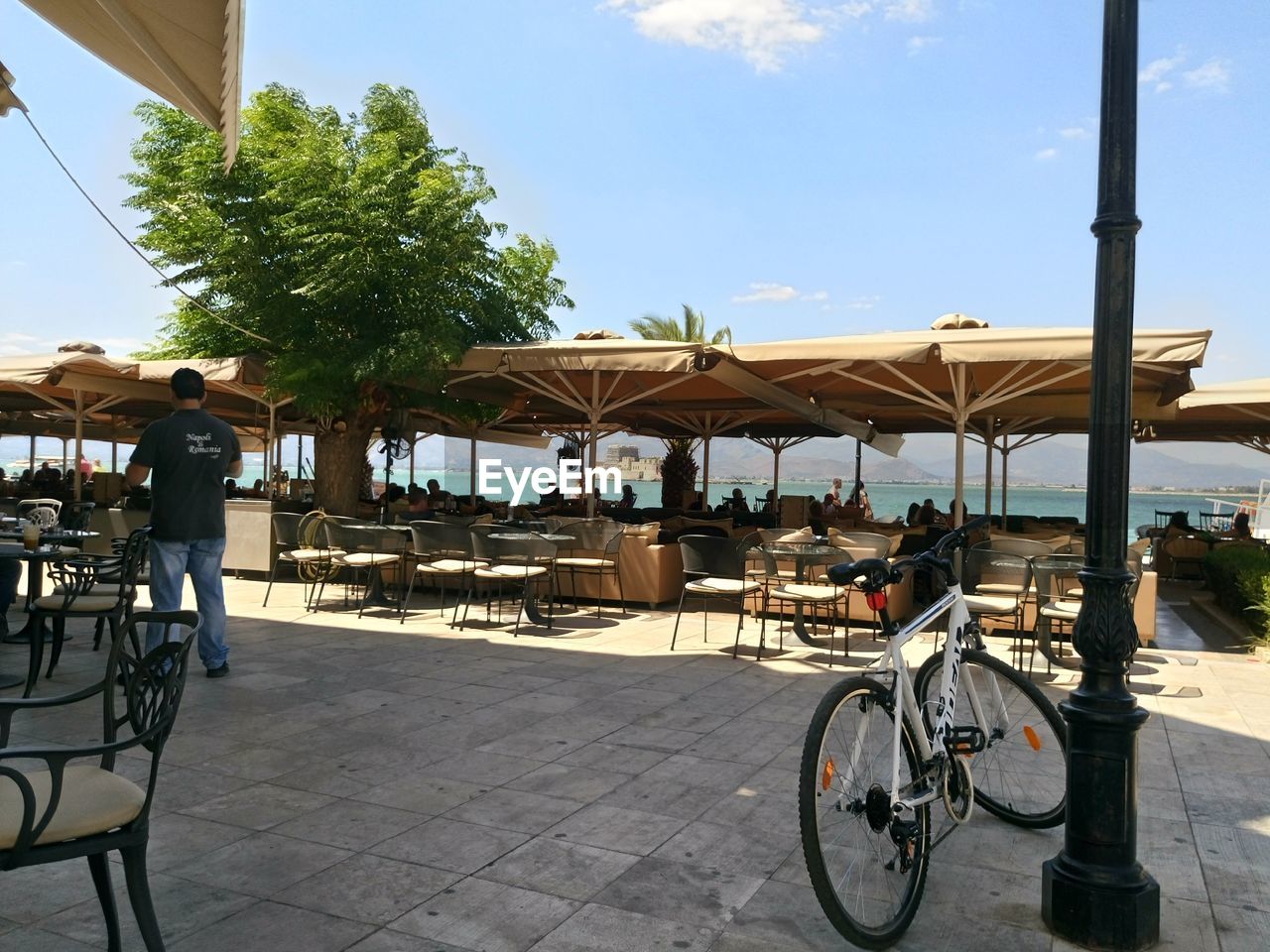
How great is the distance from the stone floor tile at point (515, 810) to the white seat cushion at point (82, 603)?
9.52 feet

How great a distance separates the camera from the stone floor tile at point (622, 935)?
8.49 feet

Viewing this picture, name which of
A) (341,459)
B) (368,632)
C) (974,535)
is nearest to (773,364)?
(974,535)

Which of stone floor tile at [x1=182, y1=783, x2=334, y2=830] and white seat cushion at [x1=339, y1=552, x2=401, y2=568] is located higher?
white seat cushion at [x1=339, y1=552, x2=401, y2=568]

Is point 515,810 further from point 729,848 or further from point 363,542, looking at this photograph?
point 363,542

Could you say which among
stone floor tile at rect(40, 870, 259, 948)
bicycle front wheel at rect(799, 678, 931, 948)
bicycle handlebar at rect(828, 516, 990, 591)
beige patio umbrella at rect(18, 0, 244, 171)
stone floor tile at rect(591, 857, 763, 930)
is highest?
beige patio umbrella at rect(18, 0, 244, 171)

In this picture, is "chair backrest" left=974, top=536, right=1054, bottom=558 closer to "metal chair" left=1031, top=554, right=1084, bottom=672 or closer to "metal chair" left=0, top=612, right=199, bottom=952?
"metal chair" left=1031, top=554, right=1084, bottom=672

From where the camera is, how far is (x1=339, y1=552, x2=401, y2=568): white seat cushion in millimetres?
8281

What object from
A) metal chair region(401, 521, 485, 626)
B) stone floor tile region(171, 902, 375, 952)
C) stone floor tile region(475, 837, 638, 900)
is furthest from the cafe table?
stone floor tile region(171, 902, 375, 952)

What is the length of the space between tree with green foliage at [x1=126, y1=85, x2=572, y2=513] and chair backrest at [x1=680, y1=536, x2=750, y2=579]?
3670 mm

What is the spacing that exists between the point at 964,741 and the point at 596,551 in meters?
6.30

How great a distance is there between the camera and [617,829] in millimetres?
3494

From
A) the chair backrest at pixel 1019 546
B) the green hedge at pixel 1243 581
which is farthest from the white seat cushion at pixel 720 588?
the green hedge at pixel 1243 581

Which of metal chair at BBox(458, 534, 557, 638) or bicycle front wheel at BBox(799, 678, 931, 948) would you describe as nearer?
bicycle front wheel at BBox(799, 678, 931, 948)

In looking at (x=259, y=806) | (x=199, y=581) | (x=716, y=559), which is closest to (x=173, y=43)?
(x=199, y=581)
